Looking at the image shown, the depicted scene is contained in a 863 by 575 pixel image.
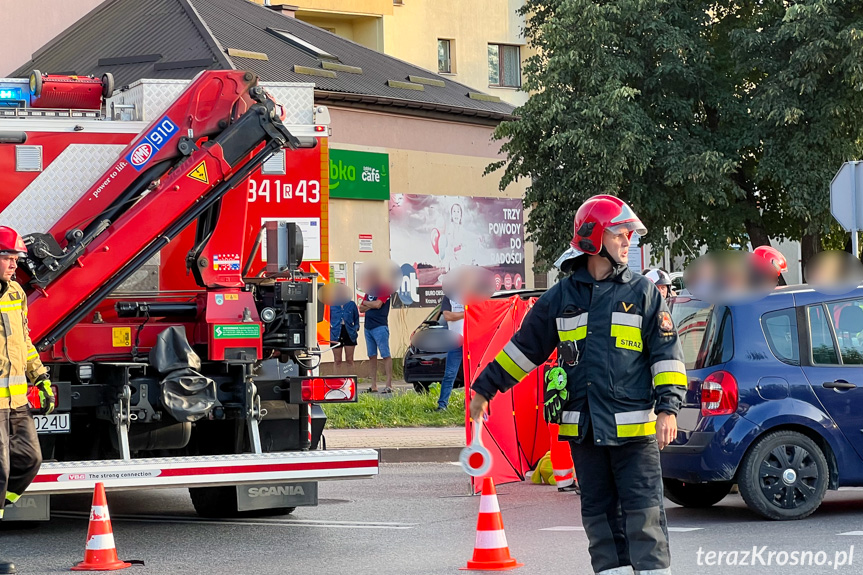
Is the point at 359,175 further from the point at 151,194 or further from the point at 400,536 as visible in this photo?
the point at 400,536

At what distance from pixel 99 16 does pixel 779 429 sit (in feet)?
78.2

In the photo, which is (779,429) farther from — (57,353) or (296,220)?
(57,353)

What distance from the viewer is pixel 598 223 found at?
5711 millimetres

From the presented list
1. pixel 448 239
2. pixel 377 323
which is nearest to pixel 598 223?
pixel 377 323

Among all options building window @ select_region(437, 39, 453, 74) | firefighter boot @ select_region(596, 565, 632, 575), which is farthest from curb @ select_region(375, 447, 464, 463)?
building window @ select_region(437, 39, 453, 74)

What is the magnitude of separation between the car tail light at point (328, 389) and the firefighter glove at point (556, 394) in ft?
12.0

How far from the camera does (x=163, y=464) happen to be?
8.31 meters

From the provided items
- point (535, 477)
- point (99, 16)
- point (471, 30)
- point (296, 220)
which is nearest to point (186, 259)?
point (296, 220)

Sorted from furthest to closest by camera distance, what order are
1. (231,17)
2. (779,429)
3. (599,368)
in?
(231,17) < (779,429) < (599,368)

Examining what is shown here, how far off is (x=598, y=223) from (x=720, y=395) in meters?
3.45

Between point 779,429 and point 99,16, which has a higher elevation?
point 99,16

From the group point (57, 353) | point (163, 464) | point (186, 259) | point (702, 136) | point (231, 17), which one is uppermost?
point (231, 17)

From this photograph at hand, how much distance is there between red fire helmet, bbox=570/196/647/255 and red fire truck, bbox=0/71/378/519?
3429 mm

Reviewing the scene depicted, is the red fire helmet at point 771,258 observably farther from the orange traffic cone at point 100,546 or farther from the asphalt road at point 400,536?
the orange traffic cone at point 100,546
